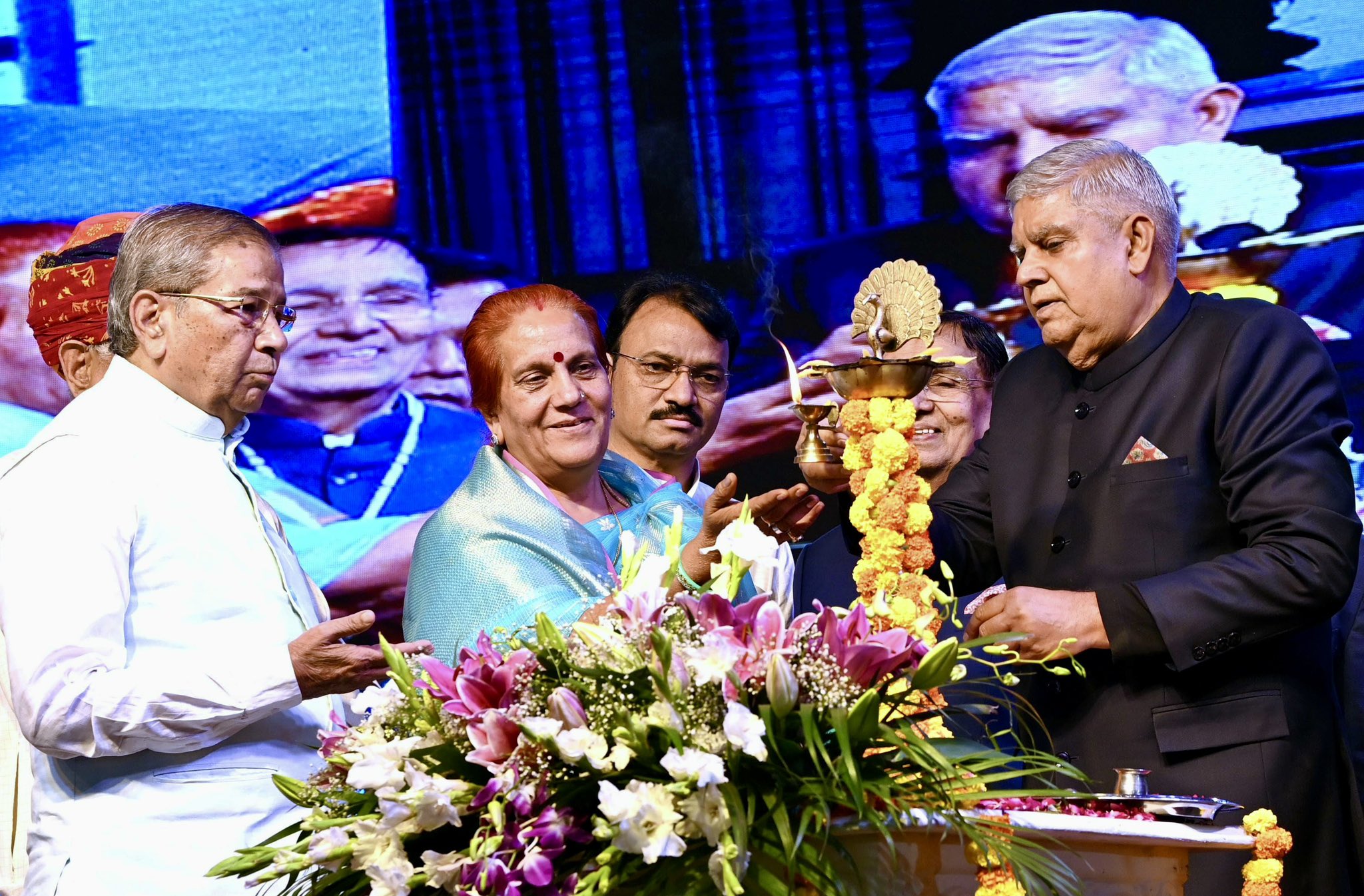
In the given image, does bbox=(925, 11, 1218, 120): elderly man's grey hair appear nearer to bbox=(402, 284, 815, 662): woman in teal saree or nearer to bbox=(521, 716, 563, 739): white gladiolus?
bbox=(402, 284, 815, 662): woman in teal saree

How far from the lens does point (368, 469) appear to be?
174 inches

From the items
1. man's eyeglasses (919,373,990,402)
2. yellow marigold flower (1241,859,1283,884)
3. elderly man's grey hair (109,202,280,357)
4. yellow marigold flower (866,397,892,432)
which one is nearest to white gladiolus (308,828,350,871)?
yellow marigold flower (866,397,892,432)

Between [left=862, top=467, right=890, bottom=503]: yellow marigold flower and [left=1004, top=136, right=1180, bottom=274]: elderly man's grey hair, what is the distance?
82 cm

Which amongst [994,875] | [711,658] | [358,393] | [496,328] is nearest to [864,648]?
[711,658]

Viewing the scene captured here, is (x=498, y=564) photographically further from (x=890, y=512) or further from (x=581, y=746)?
(x=581, y=746)

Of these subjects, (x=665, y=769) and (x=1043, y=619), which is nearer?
(x=665, y=769)

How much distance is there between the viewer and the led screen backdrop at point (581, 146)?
4.16 m

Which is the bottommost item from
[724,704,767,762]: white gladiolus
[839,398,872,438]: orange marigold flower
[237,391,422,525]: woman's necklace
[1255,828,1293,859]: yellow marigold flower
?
[1255,828,1293,859]: yellow marigold flower

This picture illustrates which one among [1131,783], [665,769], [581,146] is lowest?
[1131,783]

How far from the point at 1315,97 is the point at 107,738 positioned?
11.4 feet

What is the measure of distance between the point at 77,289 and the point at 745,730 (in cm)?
216

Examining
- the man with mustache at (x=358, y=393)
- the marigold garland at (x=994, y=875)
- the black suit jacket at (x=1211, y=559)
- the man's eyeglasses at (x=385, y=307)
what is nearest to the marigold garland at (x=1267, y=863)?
the black suit jacket at (x=1211, y=559)

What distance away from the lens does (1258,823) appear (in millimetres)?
2041

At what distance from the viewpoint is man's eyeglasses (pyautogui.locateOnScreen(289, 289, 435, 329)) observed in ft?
14.6
